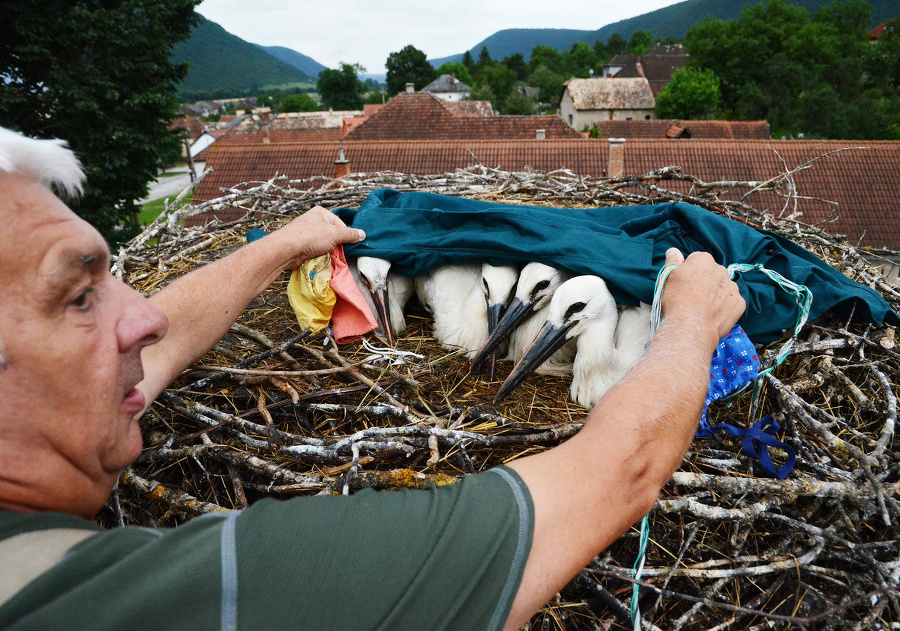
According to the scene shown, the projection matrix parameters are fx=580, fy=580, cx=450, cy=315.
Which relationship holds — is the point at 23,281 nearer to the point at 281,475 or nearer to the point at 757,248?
the point at 281,475

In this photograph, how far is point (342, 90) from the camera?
61.8 meters

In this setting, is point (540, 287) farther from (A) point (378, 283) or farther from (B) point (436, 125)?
(B) point (436, 125)

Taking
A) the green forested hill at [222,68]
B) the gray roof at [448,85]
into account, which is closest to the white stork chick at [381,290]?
the gray roof at [448,85]

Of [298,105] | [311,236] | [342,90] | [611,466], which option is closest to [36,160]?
[611,466]

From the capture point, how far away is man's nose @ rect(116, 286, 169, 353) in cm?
110

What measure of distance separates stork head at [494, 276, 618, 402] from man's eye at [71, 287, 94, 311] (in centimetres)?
148

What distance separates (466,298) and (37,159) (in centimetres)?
189

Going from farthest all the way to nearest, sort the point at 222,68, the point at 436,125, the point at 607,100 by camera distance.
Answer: the point at 222,68
the point at 607,100
the point at 436,125

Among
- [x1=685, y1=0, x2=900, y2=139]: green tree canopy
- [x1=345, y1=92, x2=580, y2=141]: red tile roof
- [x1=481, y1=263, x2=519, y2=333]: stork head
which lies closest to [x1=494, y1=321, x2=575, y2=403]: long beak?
[x1=481, y1=263, x2=519, y2=333]: stork head

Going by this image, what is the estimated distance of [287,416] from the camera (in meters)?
2.12

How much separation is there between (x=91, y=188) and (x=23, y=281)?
34.0 ft

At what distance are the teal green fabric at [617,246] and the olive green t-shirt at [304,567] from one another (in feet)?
5.02

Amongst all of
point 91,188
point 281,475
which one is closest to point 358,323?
point 281,475

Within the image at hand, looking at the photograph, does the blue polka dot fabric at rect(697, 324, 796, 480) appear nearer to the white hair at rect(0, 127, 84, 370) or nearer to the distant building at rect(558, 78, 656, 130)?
the white hair at rect(0, 127, 84, 370)
